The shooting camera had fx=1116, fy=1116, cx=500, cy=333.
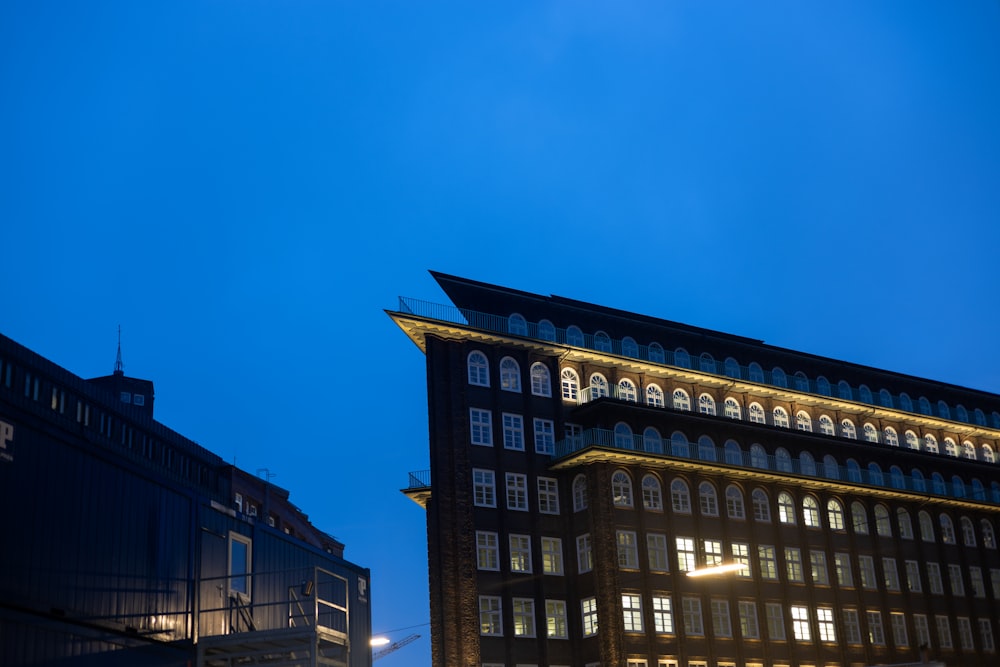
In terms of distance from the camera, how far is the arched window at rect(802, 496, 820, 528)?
76.1 meters

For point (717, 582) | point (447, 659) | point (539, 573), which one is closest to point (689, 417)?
point (717, 582)

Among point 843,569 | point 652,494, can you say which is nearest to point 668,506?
point 652,494

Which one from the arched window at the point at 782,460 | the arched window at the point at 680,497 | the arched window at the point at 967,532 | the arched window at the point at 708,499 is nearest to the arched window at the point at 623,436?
the arched window at the point at 680,497

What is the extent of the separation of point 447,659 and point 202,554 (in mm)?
35176

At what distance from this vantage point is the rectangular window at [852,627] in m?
73.8

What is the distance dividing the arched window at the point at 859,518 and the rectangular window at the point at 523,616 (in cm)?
2708

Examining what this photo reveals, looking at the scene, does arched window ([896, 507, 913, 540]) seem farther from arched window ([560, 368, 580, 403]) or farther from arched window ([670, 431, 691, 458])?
arched window ([560, 368, 580, 403])

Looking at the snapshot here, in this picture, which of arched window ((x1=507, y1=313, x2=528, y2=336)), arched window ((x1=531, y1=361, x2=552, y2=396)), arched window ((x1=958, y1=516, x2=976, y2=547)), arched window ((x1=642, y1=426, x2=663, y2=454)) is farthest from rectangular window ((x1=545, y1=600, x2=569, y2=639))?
arched window ((x1=958, y1=516, x2=976, y2=547))

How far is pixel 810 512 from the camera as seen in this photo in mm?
76688

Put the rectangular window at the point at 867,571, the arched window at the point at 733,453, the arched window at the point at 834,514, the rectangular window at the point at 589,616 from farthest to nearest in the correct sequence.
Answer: the arched window at the point at 834,514, the rectangular window at the point at 867,571, the arched window at the point at 733,453, the rectangular window at the point at 589,616

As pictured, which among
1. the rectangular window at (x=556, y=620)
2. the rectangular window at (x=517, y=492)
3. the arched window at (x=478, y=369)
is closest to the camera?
the rectangular window at (x=556, y=620)

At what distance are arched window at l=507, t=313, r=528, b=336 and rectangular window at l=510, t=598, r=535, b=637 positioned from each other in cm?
1624

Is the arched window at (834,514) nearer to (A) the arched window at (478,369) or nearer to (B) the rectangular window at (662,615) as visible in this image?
(B) the rectangular window at (662,615)

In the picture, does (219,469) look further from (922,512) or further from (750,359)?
(922,512)
